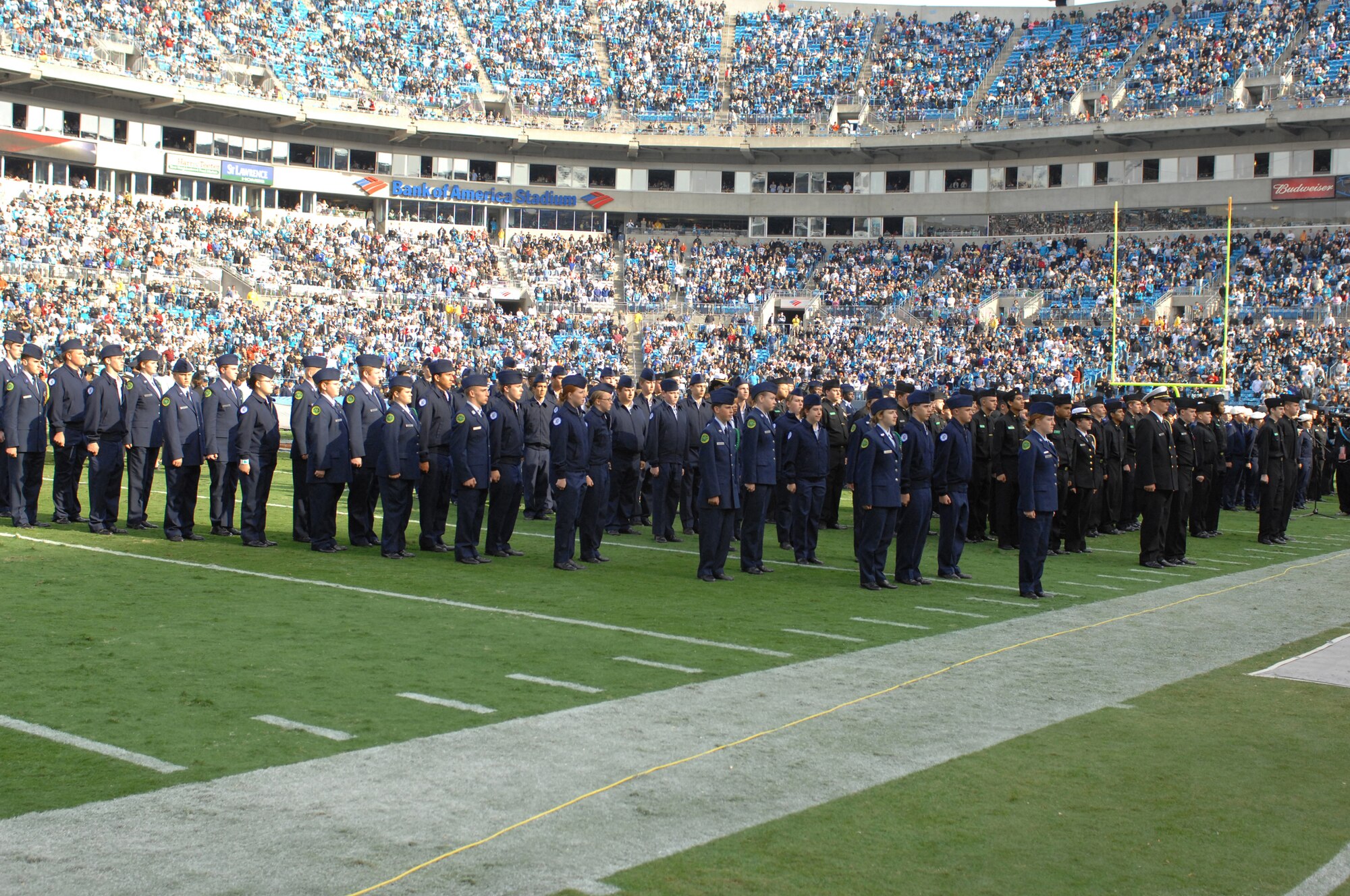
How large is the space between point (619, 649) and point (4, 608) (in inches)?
173

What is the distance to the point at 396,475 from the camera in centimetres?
1256

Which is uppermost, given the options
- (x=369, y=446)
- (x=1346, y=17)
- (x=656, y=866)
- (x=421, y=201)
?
(x=1346, y=17)

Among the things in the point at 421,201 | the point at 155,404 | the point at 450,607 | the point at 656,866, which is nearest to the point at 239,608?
the point at 450,607

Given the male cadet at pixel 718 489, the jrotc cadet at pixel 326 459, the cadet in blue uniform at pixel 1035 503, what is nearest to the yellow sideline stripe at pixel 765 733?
the cadet in blue uniform at pixel 1035 503

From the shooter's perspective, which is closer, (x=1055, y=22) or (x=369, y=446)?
(x=369, y=446)

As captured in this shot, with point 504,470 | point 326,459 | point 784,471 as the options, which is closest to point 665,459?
point 784,471

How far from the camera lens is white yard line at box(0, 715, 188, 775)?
213 inches

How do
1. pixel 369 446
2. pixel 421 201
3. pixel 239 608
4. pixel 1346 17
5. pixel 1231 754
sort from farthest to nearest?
pixel 421 201 → pixel 1346 17 → pixel 369 446 → pixel 239 608 → pixel 1231 754

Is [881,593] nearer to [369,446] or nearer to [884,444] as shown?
[884,444]

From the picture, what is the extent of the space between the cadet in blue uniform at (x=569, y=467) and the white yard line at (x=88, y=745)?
635 cm

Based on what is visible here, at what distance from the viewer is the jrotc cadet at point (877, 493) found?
38.5 feet

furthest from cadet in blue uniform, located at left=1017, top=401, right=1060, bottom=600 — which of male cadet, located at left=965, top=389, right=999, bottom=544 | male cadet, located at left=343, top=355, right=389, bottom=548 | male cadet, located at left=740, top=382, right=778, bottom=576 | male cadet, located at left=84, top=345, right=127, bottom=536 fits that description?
male cadet, located at left=84, top=345, right=127, bottom=536

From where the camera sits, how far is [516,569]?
39.6 feet

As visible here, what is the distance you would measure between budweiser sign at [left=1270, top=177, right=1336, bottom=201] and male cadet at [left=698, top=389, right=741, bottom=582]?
4014cm
